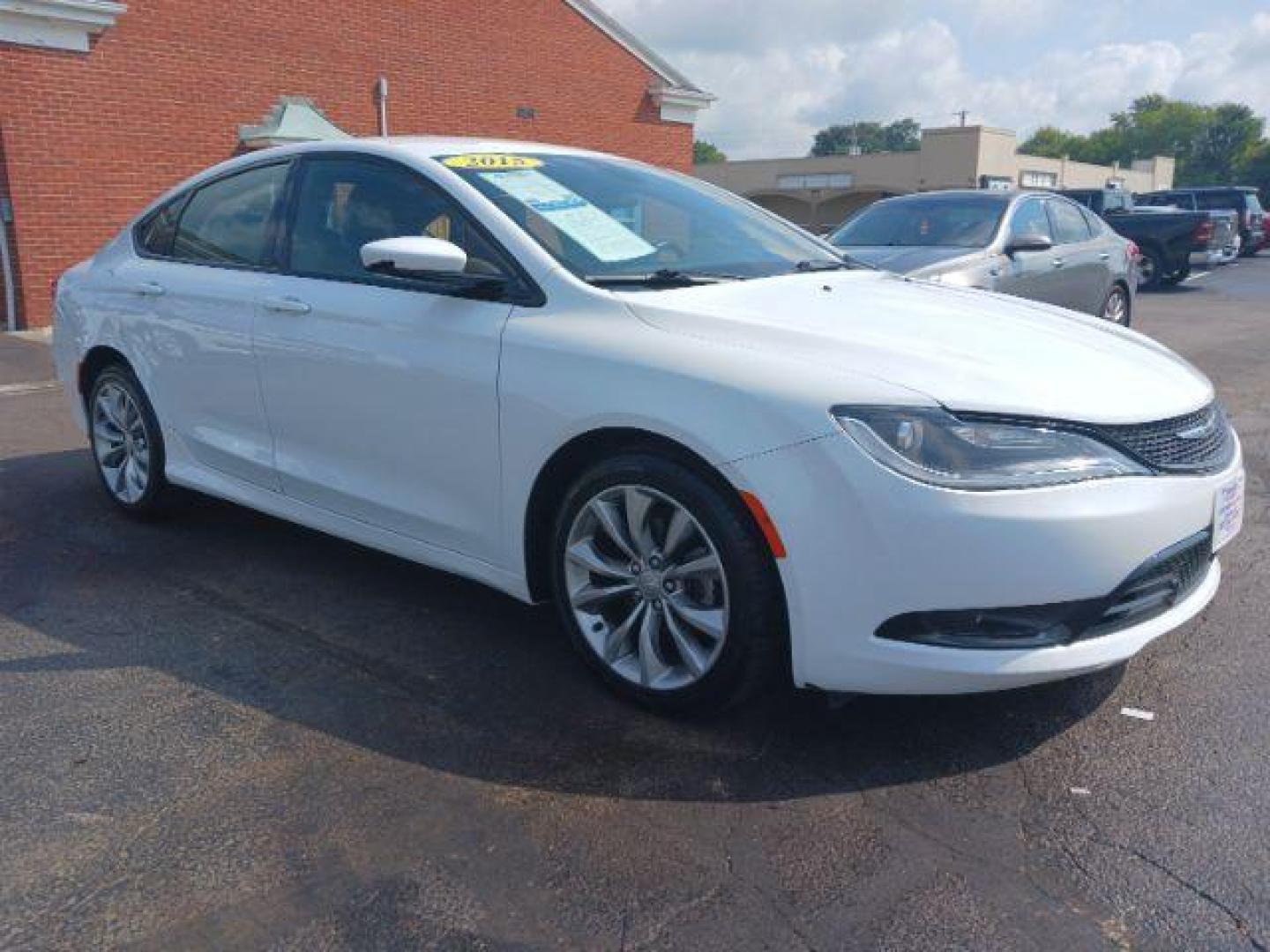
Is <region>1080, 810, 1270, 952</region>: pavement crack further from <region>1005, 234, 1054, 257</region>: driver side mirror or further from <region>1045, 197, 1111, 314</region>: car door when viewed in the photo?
<region>1045, 197, 1111, 314</region>: car door

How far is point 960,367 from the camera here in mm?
2834

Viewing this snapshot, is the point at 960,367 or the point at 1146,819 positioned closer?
the point at 1146,819

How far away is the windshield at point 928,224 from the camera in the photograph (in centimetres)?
852

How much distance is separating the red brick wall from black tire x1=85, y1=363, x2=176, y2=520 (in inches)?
329

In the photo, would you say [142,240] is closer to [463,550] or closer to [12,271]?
[463,550]

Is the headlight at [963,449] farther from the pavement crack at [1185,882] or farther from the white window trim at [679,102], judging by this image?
the white window trim at [679,102]

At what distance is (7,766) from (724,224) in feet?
9.69

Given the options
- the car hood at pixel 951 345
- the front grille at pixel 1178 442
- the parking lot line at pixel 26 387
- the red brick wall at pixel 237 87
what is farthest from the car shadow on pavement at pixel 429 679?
the red brick wall at pixel 237 87

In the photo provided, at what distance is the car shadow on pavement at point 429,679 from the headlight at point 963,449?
807mm

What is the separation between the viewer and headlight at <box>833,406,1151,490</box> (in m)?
2.62

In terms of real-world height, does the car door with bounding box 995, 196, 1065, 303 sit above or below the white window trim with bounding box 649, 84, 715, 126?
below

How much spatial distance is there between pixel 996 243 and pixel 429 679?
6443mm

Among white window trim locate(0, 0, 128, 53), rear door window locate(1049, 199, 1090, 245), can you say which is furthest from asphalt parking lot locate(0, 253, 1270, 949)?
white window trim locate(0, 0, 128, 53)

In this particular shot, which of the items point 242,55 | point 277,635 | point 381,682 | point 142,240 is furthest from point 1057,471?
point 242,55
